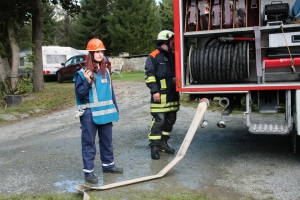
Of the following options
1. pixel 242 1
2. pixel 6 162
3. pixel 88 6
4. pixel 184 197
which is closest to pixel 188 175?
pixel 184 197

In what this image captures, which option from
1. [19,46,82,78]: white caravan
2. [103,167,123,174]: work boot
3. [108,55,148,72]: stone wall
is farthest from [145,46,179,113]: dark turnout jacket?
[108,55,148,72]: stone wall

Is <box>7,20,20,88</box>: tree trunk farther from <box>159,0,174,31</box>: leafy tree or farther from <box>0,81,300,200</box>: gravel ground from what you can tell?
<box>159,0,174,31</box>: leafy tree

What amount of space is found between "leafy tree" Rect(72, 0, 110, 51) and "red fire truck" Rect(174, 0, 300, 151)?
3908cm

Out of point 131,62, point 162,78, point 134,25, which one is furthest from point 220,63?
point 134,25

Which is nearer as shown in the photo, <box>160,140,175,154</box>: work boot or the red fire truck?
the red fire truck

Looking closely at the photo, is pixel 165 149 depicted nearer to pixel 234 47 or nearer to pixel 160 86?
pixel 160 86

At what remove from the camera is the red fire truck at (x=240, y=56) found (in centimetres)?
518

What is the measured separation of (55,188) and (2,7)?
436 inches

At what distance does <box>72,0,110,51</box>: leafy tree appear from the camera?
44.1 m

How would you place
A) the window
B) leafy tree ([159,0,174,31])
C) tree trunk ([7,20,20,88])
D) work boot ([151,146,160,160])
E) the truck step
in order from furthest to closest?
leafy tree ([159,0,174,31]), the window, tree trunk ([7,20,20,88]), work boot ([151,146,160,160]), the truck step

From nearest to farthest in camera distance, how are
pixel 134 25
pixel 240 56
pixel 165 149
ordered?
pixel 240 56 < pixel 165 149 < pixel 134 25

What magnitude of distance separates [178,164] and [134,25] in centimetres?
3545

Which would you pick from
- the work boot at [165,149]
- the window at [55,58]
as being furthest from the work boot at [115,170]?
the window at [55,58]

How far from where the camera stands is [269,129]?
5113 millimetres
